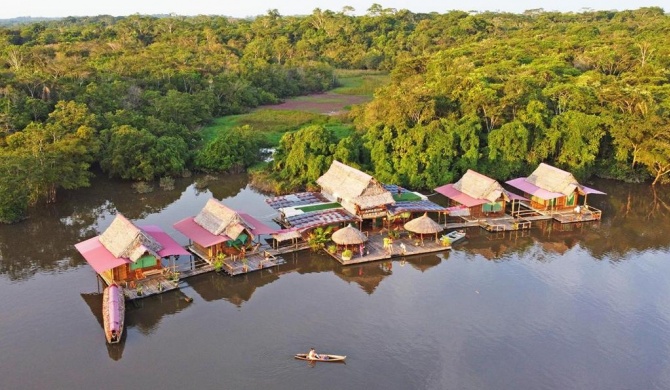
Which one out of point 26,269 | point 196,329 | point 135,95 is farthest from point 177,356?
point 135,95

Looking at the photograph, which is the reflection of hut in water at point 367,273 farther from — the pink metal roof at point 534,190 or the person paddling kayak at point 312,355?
the pink metal roof at point 534,190

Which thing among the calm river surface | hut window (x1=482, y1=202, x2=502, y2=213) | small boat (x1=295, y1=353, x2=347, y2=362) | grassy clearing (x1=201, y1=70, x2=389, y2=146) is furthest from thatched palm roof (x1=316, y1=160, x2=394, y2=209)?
grassy clearing (x1=201, y1=70, x2=389, y2=146)

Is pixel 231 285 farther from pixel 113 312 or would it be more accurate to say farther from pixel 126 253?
pixel 113 312

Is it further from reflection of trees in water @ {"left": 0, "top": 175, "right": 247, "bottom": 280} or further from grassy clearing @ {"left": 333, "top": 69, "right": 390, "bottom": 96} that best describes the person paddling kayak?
grassy clearing @ {"left": 333, "top": 69, "right": 390, "bottom": 96}

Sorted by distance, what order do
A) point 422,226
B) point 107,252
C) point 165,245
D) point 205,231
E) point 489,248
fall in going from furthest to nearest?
point 489,248
point 422,226
point 205,231
point 165,245
point 107,252

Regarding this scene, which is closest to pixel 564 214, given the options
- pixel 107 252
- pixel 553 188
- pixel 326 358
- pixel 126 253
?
pixel 553 188

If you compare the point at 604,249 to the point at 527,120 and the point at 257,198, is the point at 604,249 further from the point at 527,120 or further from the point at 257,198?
the point at 257,198

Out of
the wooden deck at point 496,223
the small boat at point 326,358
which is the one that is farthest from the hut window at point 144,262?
the wooden deck at point 496,223
